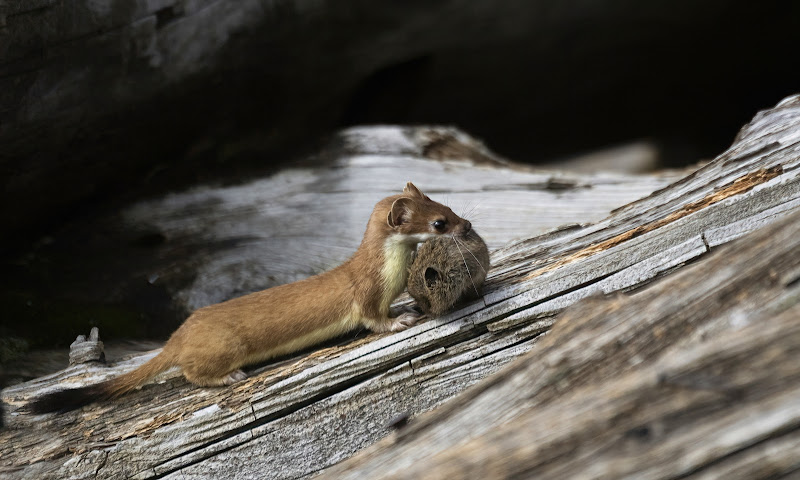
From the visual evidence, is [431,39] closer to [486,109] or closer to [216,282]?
[486,109]

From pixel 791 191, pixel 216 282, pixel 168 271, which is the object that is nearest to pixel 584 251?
pixel 791 191

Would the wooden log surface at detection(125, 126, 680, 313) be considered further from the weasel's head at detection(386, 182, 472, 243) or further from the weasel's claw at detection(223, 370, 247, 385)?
the weasel's head at detection(386, 182, 472, 243)

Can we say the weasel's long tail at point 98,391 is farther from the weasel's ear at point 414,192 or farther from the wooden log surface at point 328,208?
the weasel's ear at point 414,192

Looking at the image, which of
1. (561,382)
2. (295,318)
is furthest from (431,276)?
(561,382)

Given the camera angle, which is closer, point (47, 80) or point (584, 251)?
point (584, 251)

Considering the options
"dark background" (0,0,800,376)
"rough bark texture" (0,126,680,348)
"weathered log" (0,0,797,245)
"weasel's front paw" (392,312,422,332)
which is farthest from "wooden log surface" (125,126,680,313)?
"weasel's front paw" (392,312,422,332)

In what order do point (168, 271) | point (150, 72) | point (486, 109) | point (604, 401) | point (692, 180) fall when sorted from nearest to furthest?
point (604, 401)
point (692, 180)
point (150, 72)
point (168, 271)
point (486, 109)

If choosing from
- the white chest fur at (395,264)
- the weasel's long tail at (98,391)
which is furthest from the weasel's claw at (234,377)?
the white chest fur at (395,264)
